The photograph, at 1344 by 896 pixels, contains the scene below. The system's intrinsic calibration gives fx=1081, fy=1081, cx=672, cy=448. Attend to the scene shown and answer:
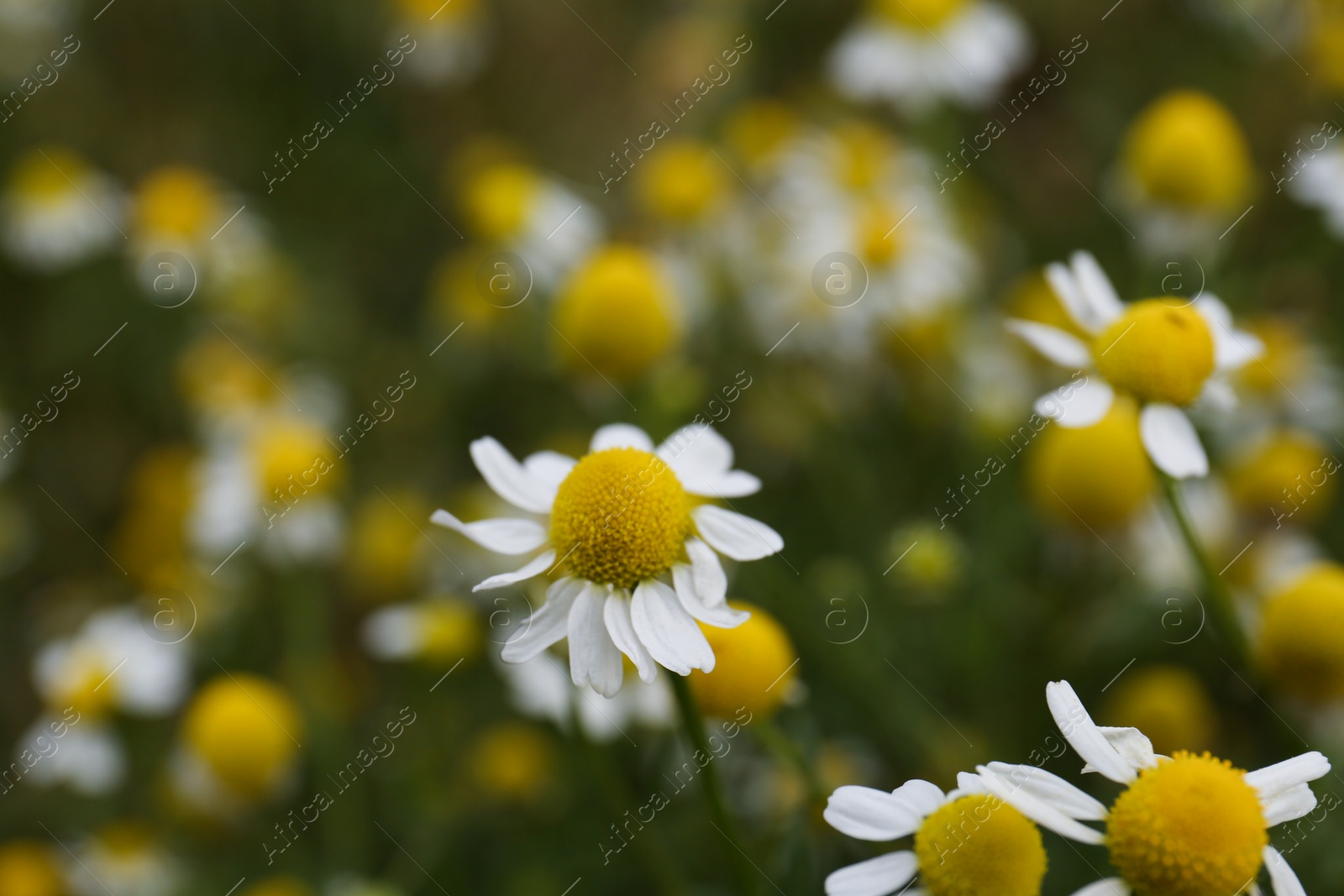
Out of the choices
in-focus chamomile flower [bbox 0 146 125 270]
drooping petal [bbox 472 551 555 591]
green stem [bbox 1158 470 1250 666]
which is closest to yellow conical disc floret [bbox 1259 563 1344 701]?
green stem [bbox 1158 470 1250 666]

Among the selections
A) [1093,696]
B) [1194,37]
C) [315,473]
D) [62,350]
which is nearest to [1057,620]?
[1093,696]

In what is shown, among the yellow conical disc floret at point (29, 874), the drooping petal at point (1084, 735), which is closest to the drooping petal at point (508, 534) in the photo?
the drooping petal at point (1084, 735)

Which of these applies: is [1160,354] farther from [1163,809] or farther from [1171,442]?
[1163,809]

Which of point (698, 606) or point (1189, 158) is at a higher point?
point (1189, 158)

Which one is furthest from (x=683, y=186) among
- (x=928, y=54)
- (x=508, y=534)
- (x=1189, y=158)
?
(x=508, y=534)

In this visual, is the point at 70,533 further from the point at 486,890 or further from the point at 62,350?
the point at 486,890

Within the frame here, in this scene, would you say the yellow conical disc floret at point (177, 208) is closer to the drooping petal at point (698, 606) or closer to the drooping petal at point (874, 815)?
the drooping petal at point (698, 606)

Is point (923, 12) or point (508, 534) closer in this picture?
point (508, 534)
